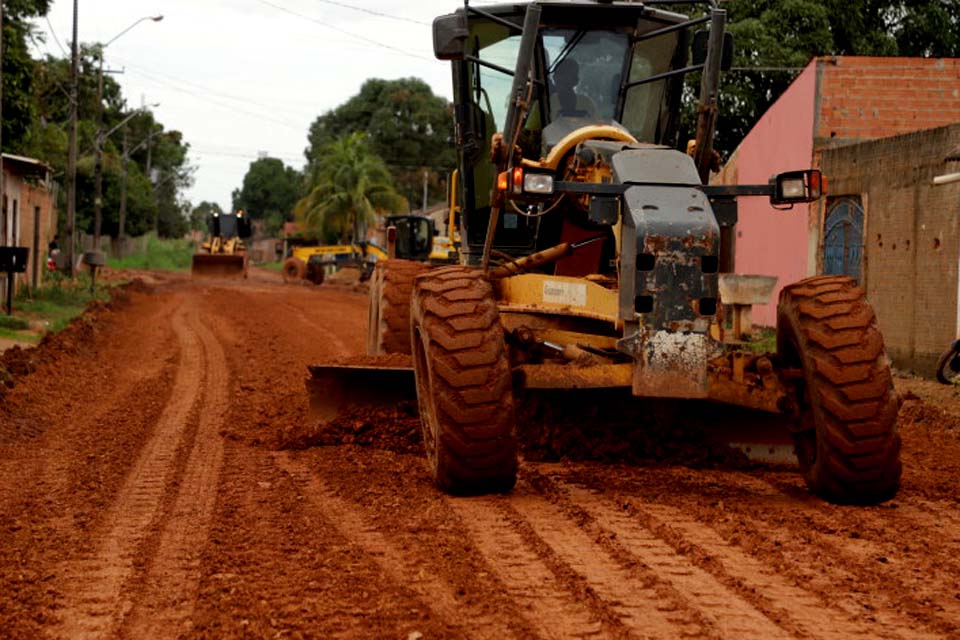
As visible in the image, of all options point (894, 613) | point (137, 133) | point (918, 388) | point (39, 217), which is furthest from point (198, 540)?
point (137, 133)

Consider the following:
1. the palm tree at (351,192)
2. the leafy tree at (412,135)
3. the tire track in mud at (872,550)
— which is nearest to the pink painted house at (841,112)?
the tire track in mud at (872,550)

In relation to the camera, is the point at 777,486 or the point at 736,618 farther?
the point at 777,486

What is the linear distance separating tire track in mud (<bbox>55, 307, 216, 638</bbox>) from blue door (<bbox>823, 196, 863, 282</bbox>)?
11955mm

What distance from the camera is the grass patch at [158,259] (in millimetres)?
68562

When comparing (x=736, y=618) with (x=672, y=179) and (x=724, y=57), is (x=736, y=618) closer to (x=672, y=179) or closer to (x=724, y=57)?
(x=672, y=179)

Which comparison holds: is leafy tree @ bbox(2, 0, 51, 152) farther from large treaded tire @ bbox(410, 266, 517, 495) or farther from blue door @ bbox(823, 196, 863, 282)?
large treaded tire @ bbox(410, 266, 517, 495)

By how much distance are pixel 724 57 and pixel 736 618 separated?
15.7 feet

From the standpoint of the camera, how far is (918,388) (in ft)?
51.8

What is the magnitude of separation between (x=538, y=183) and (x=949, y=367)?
395 inches

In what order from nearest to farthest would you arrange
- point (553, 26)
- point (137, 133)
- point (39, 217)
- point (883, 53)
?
point (553, 26) < point (39, 217) < point (883, 53) < point (137, 133)

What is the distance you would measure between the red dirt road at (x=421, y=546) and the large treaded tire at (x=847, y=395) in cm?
21

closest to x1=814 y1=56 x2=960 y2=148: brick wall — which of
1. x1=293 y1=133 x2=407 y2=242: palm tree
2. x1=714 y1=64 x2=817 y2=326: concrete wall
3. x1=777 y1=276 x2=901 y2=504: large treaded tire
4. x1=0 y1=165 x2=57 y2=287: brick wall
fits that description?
x1=714 y1=64 x2=817 y2=326: concrete wall

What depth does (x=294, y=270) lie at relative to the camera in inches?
2110

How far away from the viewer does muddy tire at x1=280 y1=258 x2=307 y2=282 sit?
53062mm
